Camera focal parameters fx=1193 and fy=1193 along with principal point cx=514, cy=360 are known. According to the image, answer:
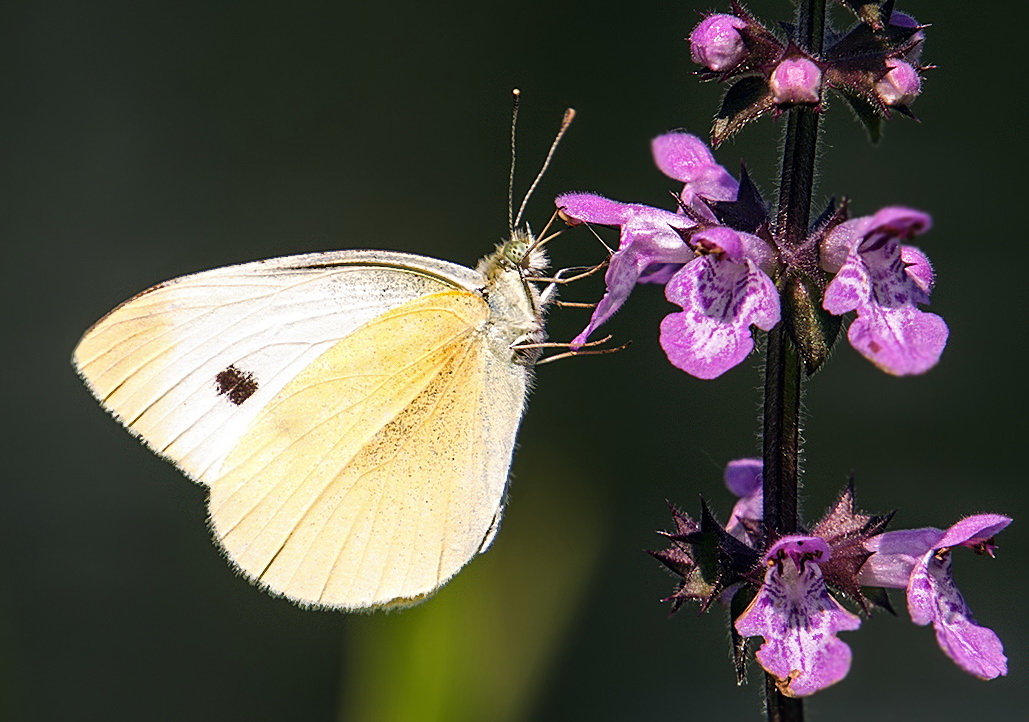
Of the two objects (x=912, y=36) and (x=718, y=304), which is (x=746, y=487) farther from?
(x=912, y=36)

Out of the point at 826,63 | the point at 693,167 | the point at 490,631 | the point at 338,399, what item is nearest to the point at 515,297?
the point at 338,399

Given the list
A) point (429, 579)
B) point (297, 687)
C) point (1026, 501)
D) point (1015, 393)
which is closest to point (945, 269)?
point (1015, 393)

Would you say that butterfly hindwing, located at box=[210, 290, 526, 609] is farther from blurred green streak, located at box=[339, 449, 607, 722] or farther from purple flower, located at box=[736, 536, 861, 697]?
purple flower, located at box=[736, 536, 861, 697]

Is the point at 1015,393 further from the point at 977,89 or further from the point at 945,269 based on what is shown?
the point at 977,89

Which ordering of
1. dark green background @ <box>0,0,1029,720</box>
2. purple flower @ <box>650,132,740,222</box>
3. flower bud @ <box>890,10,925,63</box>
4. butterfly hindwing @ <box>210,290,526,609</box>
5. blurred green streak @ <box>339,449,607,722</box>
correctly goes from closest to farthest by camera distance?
1. flower bud @ <box>890,10,925,63</box>
2. purple flower @ <box>650,132,740,222</box>
3. blurred green streak @ <box>339,449,607,722</box>
4. butterfly hindwing @ <box>210,290,526,609</box>
5. dark green background @ <box>0,0,1029,720</box>

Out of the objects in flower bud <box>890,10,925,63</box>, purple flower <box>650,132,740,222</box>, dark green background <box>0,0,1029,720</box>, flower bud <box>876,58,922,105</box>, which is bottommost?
dark green background <box>0,0,1029,720</box>


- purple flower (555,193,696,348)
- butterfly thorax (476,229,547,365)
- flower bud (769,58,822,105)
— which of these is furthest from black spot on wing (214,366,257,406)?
flower bud (769,58,822,105)
